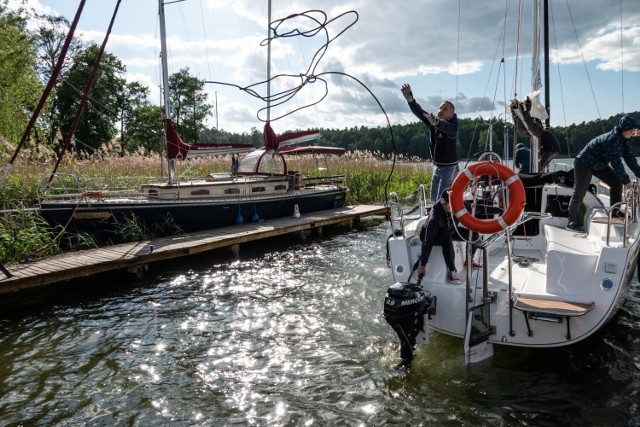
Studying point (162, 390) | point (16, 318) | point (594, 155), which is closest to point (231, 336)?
point (162, 390)

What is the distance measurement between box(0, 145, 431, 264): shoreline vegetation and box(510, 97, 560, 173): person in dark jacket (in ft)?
10.2

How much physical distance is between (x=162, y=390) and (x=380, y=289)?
4423 mm

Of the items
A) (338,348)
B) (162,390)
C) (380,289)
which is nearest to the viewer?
(162,390)

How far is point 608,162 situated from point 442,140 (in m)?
2.26

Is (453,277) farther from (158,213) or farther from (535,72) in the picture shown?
(158,213)

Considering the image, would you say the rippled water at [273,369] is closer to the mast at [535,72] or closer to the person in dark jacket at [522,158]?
the mast at [535,72]

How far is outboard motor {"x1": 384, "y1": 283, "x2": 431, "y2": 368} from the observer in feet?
14.6

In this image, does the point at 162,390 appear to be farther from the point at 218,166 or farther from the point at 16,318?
the point at 218,166

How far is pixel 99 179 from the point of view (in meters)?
12.4

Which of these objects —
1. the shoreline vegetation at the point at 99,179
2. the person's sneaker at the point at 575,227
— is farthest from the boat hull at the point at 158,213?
the person's sneaker at the point at 575,227

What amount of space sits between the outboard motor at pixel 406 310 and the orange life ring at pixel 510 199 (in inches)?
34.3

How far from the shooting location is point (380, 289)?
821cm

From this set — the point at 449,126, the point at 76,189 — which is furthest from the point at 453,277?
the point at 76,189

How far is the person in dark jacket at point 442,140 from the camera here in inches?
236
